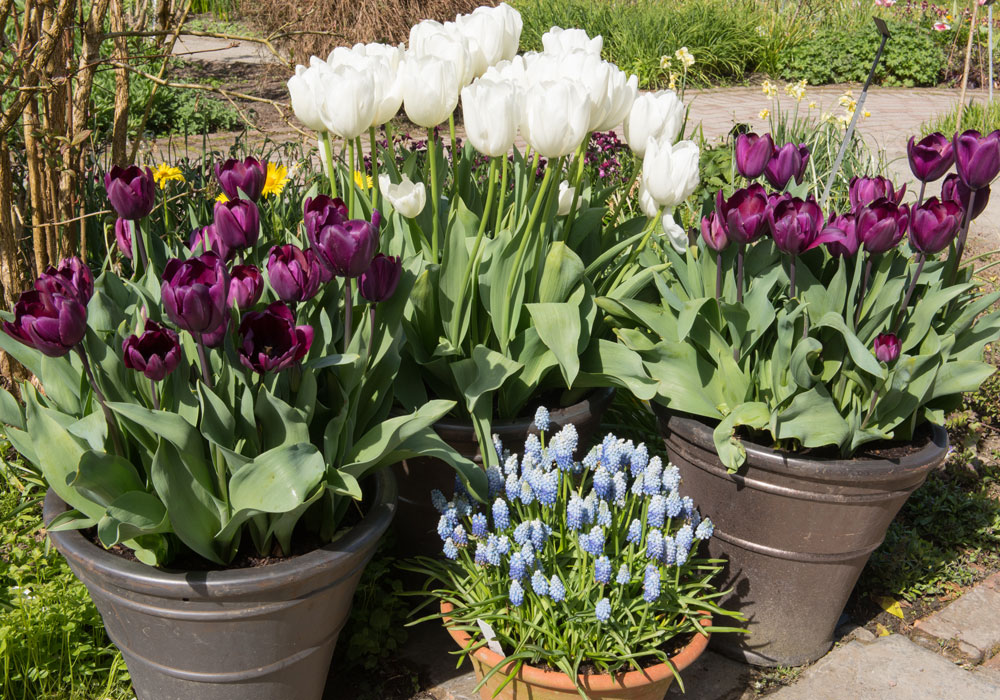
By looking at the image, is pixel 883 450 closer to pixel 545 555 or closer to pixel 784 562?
pixel 784 562

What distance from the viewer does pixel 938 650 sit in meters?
2.39

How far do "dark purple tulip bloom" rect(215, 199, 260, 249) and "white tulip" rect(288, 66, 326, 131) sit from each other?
34cm

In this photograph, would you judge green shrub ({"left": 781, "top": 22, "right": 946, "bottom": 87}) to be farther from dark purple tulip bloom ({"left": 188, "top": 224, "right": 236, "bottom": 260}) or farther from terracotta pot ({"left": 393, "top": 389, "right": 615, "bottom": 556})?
dark purple tulip bloom ({"left": 188, "top": 224, "right": 236, "bottom": 260})

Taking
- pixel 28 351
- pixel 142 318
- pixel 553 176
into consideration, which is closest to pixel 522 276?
pixel 553 176

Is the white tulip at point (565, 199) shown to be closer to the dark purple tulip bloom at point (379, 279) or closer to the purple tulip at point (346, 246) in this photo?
the dark purple tulip bloom at point (379, 279)

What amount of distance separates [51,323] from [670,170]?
127 centimetres

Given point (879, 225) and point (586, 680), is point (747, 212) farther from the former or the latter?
point (586, 680)

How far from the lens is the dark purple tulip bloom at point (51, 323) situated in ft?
4.53

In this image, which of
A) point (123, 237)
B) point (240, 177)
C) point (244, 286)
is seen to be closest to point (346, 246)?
point (244, 286)

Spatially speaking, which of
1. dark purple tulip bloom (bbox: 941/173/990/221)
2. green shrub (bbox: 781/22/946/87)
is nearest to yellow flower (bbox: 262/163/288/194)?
dark purple tulip bloom (bbox: 941/173/990/221)

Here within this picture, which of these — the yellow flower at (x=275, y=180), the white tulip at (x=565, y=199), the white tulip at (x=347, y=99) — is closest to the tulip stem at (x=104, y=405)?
the white tulip at (x=347, y=99)

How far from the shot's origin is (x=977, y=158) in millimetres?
1948

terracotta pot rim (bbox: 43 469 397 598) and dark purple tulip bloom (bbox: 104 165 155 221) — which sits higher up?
dark purple tulip bloom (bbox: 104 165 155 221)

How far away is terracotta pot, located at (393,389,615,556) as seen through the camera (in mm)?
2145
